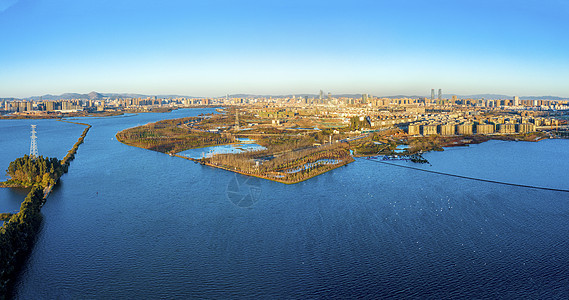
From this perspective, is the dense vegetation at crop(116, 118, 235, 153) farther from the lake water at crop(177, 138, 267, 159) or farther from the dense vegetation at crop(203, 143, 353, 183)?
the dense vegetation at crop(203, 143, 353, 183)

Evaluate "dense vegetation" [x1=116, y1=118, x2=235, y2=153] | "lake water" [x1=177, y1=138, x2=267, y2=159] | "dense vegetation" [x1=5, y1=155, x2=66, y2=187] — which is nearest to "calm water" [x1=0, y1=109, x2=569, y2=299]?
"dense vegetation" [x1=5, y1=155, x2=66, y2=187]

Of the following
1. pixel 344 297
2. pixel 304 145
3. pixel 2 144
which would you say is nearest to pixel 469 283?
pixel 344 297

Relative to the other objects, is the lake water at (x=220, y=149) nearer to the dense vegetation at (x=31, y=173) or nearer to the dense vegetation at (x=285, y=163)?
the dense vegetation at (x=285, y=163)

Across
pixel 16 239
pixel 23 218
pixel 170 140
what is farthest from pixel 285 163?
pixel 170 140

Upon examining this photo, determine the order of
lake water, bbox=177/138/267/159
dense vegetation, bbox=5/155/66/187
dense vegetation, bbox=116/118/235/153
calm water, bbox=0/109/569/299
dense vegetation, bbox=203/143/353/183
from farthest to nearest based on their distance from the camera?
dense vegetation, bbox=116/118/235/153
lake water, bbox=177/138/267/159
dense vegetation, bbox=203/143/353/183
dense vegetation, bbox=5/155/66/187
calm water, bbox=0/109/569/299

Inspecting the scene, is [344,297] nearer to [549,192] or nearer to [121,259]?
[121,259]

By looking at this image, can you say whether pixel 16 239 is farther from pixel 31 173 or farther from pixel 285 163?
pixel 285 163
